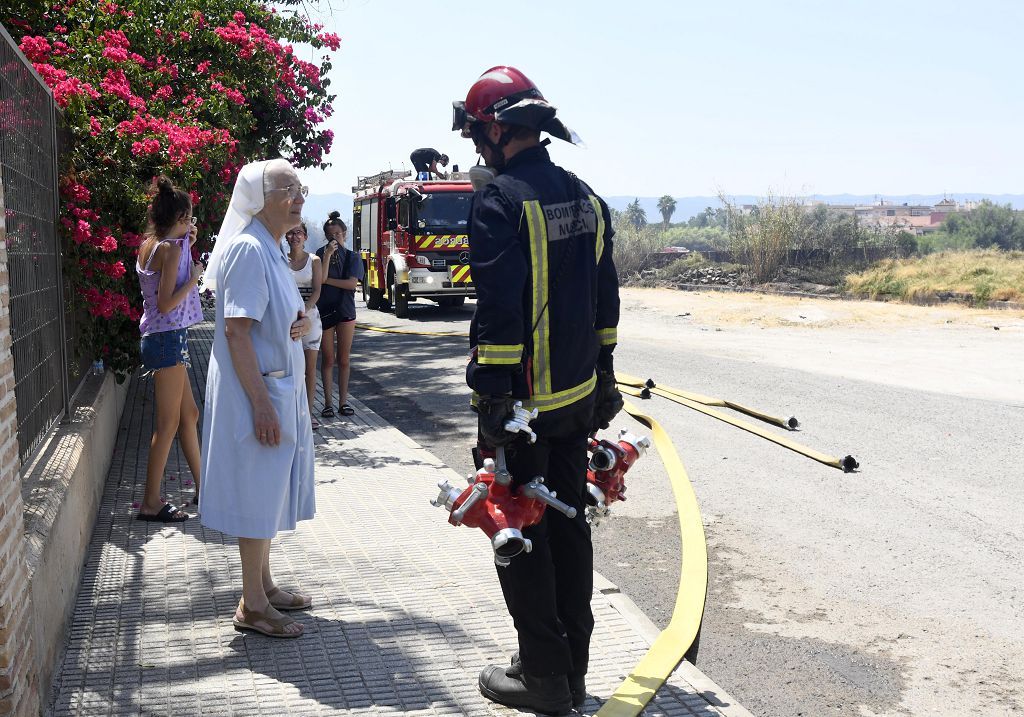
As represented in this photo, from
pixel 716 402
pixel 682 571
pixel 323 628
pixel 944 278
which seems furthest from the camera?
pixel 944 278

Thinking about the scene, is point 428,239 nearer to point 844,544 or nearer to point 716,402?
point 716,402

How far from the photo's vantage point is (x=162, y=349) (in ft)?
18.6

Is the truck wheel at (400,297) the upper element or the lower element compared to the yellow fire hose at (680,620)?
upper

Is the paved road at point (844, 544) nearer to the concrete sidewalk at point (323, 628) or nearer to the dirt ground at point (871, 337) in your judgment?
the concrete sidewalk at point (323, 628)

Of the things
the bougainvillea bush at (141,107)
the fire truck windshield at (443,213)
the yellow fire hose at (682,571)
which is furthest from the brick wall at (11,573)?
the fire truck windshield at (443,213)

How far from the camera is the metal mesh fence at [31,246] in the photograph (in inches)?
173

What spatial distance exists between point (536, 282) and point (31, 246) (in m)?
2.93

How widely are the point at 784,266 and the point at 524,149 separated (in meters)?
30.2

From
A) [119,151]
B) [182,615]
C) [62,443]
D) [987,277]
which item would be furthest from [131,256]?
[987,277]

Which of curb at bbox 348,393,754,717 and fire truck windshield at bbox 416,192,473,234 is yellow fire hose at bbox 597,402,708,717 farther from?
fire truck windshield at bbox 416,192,473,234

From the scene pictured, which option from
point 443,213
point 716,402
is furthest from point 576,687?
point 443,213

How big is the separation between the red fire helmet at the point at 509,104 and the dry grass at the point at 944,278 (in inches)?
941

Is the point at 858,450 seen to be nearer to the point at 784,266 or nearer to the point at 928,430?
the point at 928,430

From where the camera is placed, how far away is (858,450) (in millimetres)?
8320
